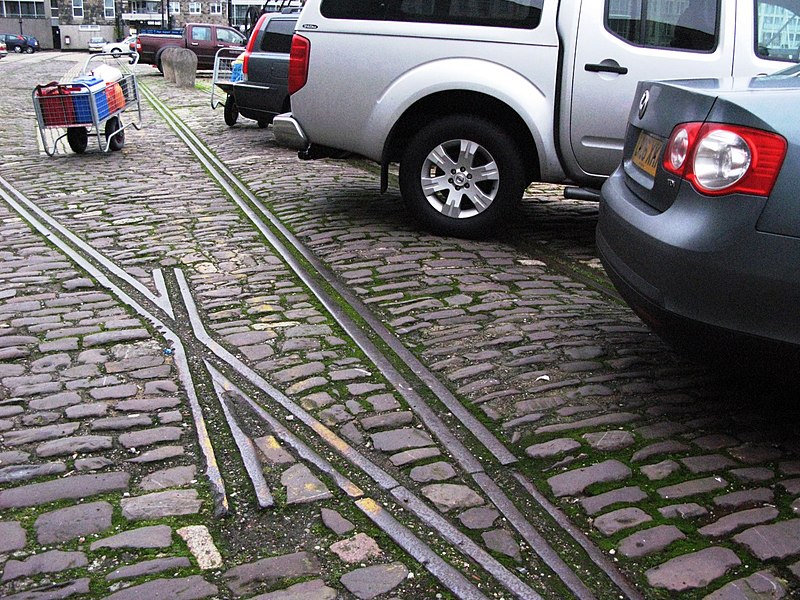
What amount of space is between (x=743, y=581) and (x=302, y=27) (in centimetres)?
534

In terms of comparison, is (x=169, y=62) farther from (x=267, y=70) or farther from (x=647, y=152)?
(x=647, y=152)

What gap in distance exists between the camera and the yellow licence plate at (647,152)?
3.75m

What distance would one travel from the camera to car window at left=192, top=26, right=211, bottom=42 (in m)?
34.3

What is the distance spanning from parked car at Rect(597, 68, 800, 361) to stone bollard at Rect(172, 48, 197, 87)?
70.5ft

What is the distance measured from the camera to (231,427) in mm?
3572

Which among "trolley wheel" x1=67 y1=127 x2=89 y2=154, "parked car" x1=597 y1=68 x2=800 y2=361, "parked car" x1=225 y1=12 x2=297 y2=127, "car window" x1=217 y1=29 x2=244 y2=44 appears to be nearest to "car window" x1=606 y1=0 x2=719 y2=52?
"parked car" x1=597 y1=68 x2=800 y2=361

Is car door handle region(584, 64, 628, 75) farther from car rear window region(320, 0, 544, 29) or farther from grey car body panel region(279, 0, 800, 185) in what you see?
car rear window region(320, 0, 544, 29)

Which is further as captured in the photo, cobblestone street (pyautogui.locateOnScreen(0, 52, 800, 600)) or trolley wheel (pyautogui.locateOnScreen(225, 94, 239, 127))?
trolley wheel (pyautogui.locateOnScreen(225, 94, 239, 127))

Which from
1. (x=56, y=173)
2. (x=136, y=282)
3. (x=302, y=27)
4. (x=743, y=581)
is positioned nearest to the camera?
(x=743, y=581)

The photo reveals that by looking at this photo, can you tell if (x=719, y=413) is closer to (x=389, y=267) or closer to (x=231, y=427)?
(x=231, y=427)

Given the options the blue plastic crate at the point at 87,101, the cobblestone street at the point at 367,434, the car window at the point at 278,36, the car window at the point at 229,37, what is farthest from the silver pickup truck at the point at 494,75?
the car window at the point at 229,37

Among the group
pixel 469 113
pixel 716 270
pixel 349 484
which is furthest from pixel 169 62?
pixel 716 270

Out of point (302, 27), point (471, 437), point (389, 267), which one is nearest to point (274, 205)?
point (302, 27)

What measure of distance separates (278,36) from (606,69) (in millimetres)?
7265
